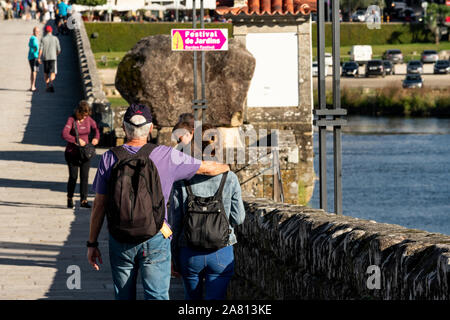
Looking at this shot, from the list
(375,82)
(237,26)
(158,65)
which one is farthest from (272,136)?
(375,82)

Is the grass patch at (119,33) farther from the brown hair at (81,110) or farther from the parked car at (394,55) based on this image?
the brown hair at (81,110)

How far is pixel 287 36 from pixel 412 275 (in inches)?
815

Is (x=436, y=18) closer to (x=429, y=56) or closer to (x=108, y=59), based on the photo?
(x=429, y=56)

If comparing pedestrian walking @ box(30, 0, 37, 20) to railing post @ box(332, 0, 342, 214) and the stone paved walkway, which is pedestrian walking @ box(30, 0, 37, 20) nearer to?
the stone paved walkway

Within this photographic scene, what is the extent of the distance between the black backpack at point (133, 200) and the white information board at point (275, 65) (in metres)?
19.4

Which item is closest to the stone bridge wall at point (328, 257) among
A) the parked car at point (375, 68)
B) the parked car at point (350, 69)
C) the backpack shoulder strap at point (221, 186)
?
the backpack shoulder strap at point (221, 186)

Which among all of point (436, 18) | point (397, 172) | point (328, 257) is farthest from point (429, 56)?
point (328, 257)

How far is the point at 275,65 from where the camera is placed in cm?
2572

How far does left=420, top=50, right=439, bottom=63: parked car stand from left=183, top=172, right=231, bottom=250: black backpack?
8145 centimetres

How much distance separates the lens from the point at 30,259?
1095cm

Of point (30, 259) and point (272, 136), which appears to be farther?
point (272, 136)

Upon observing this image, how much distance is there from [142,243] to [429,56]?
82.4 m
